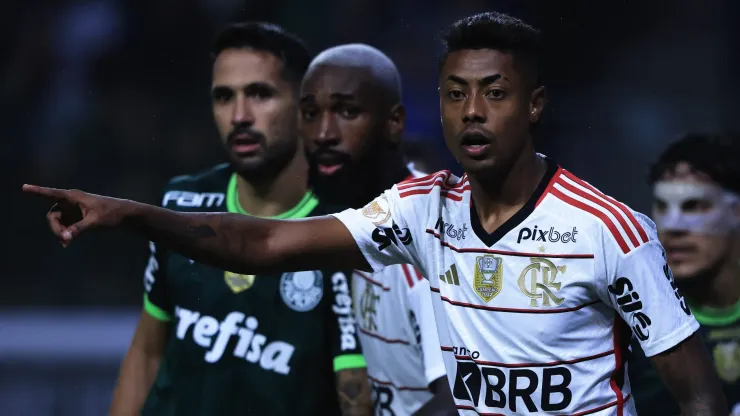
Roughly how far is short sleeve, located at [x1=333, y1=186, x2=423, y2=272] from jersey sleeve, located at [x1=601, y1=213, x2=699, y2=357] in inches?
25.1

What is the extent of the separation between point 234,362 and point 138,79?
4866mm

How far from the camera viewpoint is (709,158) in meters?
5.02

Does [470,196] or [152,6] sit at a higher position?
[152,6]

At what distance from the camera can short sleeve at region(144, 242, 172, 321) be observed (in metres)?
4.56

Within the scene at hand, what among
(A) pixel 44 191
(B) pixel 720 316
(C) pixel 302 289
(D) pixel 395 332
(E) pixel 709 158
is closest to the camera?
(A) pixel 44 191

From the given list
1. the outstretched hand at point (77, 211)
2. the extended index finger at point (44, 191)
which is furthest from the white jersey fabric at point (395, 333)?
the extended index finger at point (44, 191)

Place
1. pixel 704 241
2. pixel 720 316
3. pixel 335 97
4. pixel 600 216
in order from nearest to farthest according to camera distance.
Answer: pixel 600 216
pixel 335 97
pixel 720 316
pixel 704 241

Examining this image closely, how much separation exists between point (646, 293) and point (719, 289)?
2008mm

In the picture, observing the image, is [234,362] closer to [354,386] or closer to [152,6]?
[354,386]

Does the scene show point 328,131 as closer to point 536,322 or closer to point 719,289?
point 536,322

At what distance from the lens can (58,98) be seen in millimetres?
8516

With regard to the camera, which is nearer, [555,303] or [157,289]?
[555,303]

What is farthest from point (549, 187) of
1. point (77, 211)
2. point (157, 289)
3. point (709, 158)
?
point (709, 158)

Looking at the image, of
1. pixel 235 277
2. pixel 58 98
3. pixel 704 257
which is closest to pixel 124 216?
pixel 235 277
